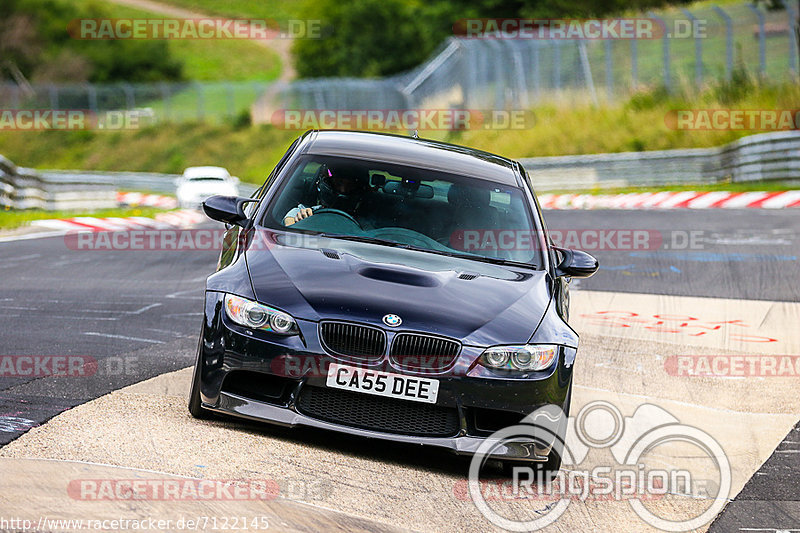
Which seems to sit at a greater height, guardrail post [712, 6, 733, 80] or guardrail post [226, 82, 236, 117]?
guardrail post [226, 82, 236, 117]

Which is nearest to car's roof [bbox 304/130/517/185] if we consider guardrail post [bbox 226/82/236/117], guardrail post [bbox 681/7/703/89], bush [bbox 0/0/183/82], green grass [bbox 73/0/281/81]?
guardrail post [bbox 681/7/703/89]

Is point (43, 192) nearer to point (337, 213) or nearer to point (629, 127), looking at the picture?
point (629, 127)

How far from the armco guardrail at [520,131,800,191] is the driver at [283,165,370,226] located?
17.4 metres

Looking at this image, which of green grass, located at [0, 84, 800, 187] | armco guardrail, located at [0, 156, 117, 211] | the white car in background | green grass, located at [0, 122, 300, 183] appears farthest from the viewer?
green grass, located at [0, 122, 300, 183]

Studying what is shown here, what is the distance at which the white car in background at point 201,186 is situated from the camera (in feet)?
103

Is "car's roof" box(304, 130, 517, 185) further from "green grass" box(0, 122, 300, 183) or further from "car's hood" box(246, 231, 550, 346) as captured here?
"green grass" box(0, 122, 300, 183)

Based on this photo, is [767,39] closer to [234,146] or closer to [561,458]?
[561,458]

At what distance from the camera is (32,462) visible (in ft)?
15.1

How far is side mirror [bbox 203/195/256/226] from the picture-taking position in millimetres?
6379

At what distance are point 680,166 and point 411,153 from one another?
20.6 meters

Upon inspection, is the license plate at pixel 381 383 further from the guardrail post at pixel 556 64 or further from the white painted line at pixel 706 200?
the guardrail post at pixel 556 64

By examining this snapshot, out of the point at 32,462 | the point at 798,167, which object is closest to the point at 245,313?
the point at 32,462

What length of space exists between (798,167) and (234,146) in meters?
39.9

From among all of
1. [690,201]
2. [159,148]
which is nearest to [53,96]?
[159,148]
